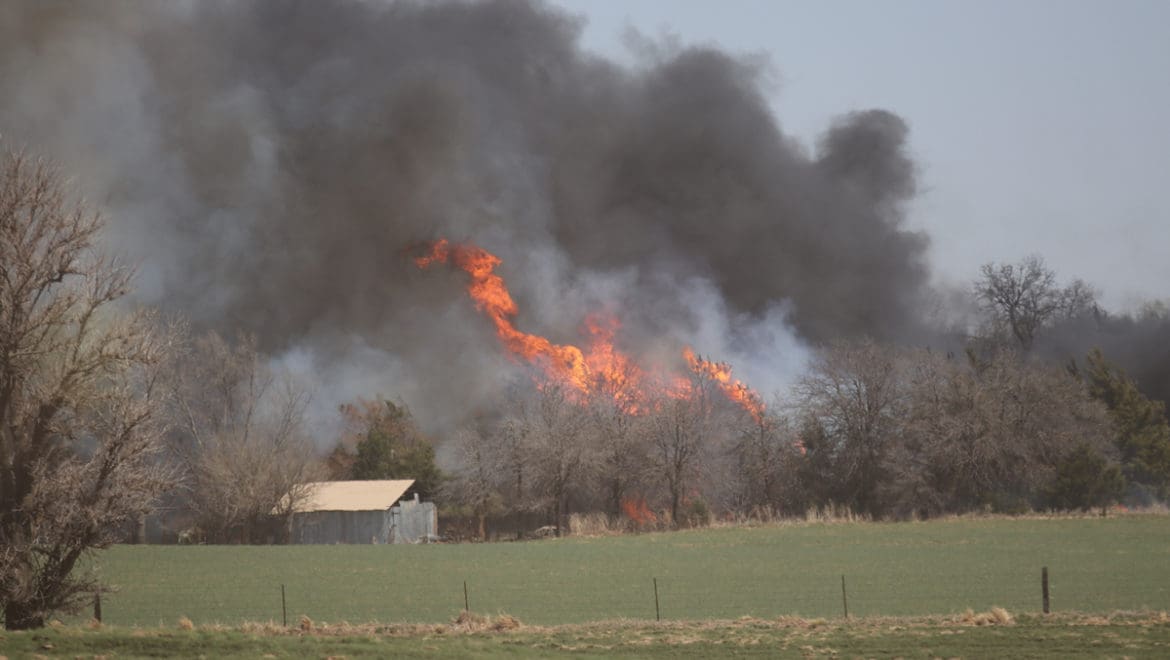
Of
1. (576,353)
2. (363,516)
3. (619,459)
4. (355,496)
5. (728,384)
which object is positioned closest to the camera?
(363,516)

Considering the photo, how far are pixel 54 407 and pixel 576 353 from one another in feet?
209

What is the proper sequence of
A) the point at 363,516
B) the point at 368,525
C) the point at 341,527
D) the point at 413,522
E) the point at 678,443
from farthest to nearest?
the point at 678,443 → the point at 413,522 → the point at 341,527 → the point at 363,516 → the point at 368,525

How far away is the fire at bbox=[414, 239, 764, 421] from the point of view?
81188mm

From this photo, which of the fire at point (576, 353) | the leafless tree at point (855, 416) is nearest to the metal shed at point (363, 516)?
the fire at point (576, 353)

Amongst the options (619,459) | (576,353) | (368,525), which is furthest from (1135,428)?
(368,525)

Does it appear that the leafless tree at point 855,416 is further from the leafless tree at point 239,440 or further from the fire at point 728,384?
the leafless tree at point 239,440

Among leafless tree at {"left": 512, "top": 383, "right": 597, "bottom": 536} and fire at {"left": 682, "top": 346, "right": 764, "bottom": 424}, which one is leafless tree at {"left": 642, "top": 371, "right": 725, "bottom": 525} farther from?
leafless tree at {"left": 512, "top": 383, "right": 597, "bottom": 536}

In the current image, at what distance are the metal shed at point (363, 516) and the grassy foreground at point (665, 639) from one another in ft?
139

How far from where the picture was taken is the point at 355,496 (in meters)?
73.7

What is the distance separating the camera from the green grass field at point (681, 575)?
33.5 meters

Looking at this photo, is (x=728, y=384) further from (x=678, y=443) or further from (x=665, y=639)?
(x=665, y=639)

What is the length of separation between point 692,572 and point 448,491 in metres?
35.2

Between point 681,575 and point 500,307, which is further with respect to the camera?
point 500,307

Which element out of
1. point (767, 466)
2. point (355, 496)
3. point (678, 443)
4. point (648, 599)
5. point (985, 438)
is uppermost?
point (678, 443)
